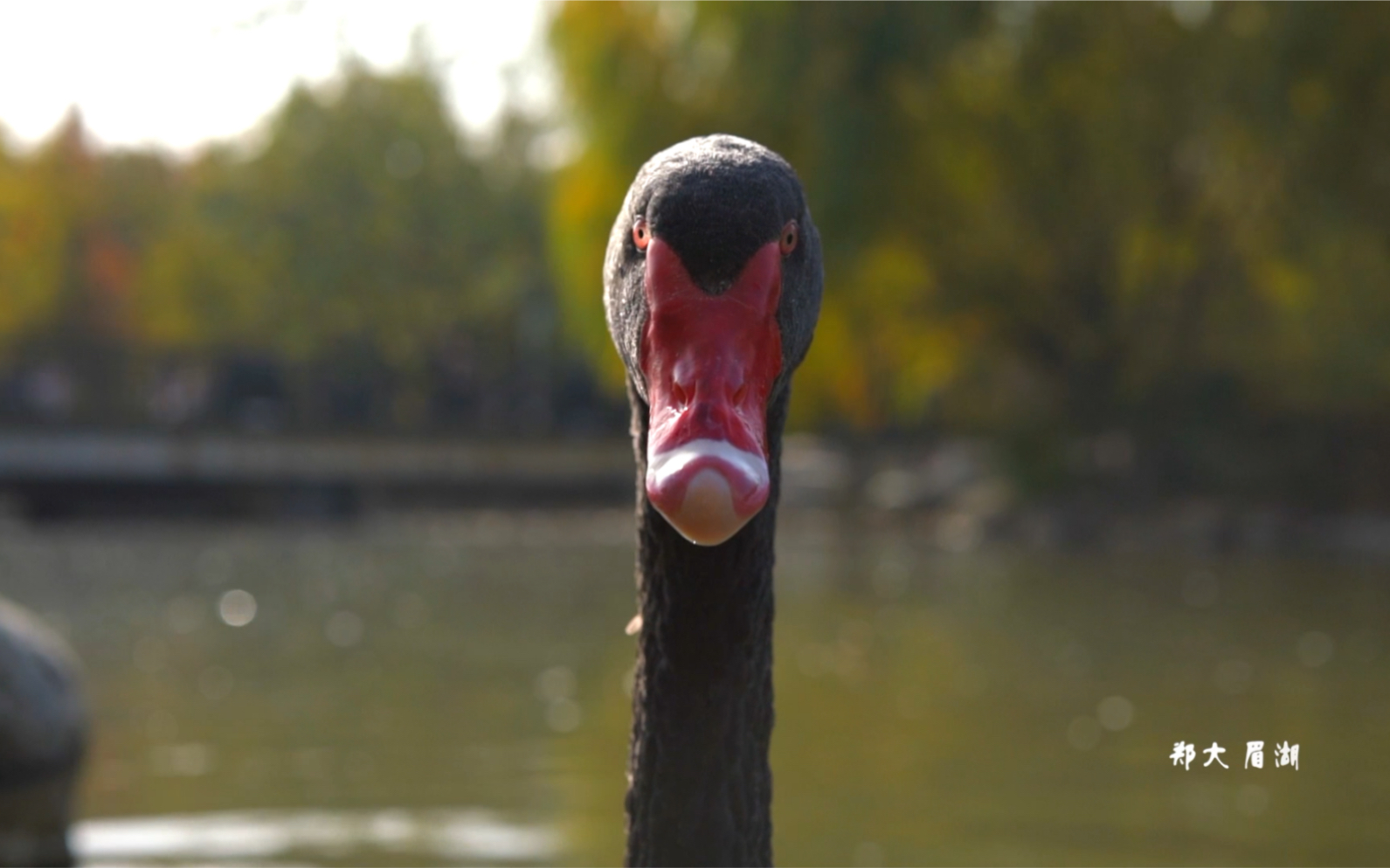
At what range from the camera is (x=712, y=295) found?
2018 mm

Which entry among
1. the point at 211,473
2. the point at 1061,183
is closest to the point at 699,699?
the point at 1061,183

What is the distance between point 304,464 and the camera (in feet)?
82.7

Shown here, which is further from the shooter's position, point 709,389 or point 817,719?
point 817,719

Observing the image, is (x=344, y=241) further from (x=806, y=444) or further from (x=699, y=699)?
(x=699, y=699)

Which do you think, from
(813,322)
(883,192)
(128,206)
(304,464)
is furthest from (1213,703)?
(128,206)

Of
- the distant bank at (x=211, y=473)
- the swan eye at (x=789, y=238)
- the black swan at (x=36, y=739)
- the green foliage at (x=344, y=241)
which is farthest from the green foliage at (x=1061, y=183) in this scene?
the green foliage at (x=344, y=241)

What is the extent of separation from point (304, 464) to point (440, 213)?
1030 centimetres

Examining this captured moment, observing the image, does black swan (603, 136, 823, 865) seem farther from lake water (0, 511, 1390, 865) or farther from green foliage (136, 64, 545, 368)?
green foliage (136, 64, 545, 368)

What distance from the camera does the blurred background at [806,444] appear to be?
216 inches

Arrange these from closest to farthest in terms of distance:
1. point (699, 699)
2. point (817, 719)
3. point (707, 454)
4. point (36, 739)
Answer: point (707, 454), point (699, 699), point (36, 739), point (817, 719)

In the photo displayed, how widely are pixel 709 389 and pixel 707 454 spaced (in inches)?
6.6

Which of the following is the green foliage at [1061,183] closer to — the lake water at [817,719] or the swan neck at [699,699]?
the lake water at [817,719]

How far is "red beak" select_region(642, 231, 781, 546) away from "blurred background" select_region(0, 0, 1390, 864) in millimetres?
2823

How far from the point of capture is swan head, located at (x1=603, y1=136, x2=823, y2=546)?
1805 mm
